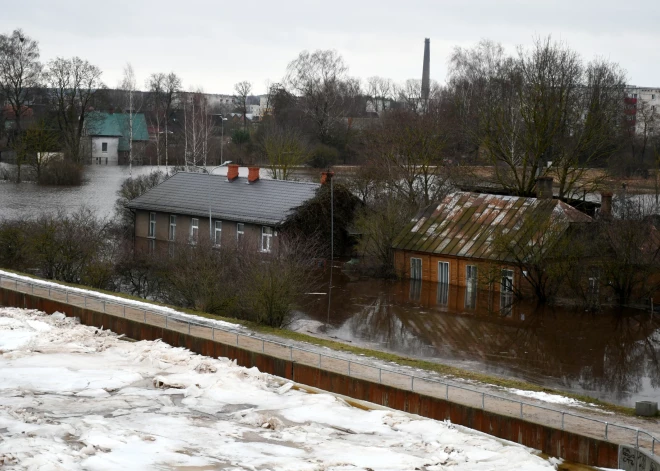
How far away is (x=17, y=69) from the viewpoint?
213 ft

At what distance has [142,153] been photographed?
236 feet

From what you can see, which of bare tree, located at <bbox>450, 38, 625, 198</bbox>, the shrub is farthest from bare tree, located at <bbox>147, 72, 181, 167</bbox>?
bare tree, located at <bbox>450, 38, 625, 198</bbox>

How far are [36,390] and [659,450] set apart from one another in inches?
490

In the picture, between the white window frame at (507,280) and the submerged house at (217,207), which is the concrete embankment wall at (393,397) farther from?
the white window frame at (507,280)

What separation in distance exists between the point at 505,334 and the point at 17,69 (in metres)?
48.4

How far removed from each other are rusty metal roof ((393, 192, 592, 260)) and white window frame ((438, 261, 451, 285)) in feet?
1.76

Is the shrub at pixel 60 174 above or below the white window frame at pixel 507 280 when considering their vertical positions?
above

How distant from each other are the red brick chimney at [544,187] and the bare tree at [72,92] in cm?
3802

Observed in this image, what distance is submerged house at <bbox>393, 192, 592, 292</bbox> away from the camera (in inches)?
1380

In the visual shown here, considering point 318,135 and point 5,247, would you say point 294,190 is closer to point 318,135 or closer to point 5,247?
point 5,247

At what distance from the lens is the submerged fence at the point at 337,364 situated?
16.4 metres

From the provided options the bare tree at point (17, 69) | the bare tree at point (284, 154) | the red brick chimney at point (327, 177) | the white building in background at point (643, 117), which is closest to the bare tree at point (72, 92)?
the bare tree at point (17, 69)

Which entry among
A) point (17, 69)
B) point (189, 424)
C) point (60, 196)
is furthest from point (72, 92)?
point (189, 424)

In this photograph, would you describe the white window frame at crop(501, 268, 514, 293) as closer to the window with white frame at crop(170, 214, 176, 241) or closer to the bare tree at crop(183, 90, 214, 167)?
the window with white frame at crop(170, 214, 176, 241)
